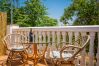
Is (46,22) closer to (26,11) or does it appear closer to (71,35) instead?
(26,11)

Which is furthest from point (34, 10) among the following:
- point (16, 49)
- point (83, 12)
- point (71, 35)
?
point (71, 35)

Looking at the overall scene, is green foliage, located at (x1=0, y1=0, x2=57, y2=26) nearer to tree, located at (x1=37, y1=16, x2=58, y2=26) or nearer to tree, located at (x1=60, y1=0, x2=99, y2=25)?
tree, located at (x1=37, y1=16, x2=58, y2=26)

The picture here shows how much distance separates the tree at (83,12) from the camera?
9.23 m

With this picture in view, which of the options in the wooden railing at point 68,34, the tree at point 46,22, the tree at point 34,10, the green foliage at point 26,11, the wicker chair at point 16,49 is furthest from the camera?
the tree at point 46,22

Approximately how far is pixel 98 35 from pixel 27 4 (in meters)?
14.9

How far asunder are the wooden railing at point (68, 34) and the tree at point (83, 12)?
3.34 metres

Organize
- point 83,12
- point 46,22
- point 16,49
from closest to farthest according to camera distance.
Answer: point 16,49
point 83,12
point 46,22

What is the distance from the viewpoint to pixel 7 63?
5688mm

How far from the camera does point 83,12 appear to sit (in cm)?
962

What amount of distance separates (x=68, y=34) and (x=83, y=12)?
15.3 ft

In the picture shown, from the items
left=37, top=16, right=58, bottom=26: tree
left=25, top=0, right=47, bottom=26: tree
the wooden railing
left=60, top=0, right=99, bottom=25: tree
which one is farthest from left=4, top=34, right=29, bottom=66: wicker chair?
left=37, top=16, right=58, bottom=26: tree

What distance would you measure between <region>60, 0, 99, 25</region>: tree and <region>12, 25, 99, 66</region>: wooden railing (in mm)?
3344

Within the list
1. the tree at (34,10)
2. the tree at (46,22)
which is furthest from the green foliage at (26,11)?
the tree at (46,22)

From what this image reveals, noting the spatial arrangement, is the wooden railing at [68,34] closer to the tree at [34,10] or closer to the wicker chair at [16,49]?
the wicker chair at [16,49]
